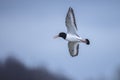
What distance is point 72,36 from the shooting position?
6.68ft

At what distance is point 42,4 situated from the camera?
85.0 inches

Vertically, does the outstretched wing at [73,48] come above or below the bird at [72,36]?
below

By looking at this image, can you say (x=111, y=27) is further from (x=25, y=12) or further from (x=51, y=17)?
(x=25, y=12)

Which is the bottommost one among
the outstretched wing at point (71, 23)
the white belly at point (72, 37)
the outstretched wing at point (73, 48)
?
the outstretched wing at point (73, 48)

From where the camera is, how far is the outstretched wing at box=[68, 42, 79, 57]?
6.73 ft

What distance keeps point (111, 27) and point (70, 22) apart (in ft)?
0.94

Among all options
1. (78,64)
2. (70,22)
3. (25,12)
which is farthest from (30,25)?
(78,64)

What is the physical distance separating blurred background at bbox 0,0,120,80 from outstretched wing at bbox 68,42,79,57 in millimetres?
27

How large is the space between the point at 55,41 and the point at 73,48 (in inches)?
5.4

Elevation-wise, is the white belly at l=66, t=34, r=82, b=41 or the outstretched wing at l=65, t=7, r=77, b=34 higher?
the outstretched wing at l=65, t=7, r=77, b=34

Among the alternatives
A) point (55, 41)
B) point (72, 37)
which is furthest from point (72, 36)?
point (55, 41)

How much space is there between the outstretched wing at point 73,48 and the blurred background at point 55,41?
0.03 metres

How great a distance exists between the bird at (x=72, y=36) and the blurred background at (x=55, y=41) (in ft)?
0.10

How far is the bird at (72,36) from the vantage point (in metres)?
2.04
